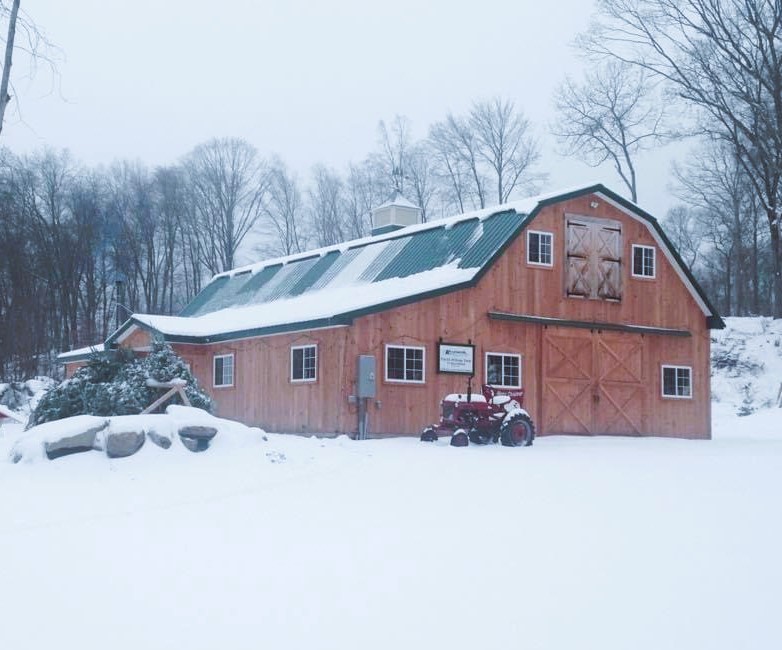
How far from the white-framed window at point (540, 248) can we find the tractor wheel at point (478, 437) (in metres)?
4.95

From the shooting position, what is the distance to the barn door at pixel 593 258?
2289 centimetres

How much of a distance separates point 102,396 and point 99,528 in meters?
6.89

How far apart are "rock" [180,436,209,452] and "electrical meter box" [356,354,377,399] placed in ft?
18.4

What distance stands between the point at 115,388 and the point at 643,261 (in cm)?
1309

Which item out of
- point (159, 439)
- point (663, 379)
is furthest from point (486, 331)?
point (159, 439)

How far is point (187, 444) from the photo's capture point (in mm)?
13945

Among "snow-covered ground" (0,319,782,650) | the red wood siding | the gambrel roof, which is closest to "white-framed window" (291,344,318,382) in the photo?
the red wood siding

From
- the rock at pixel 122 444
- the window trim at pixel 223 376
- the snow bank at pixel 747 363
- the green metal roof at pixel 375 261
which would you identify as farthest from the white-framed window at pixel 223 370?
the snow bank at pixel 747 363

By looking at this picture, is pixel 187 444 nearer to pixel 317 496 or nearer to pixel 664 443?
pixel 317 496

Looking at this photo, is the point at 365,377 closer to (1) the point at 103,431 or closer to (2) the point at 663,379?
(1) the point at 103,431

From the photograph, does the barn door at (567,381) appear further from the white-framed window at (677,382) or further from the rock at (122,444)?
the rock at (122,444)

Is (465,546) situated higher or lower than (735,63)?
lower

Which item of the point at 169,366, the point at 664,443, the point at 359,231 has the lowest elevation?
the point at 664,443

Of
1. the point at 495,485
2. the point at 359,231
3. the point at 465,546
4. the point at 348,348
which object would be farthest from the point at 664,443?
the point at 359,231
